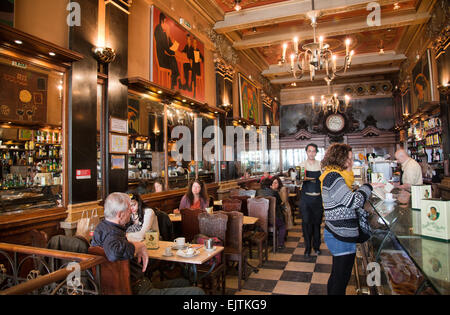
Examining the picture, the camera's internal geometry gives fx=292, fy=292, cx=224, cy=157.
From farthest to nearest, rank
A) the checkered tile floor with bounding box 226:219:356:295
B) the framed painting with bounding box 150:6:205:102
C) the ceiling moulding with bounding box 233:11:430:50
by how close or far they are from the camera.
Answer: the ceiling moulding with bounding box 233:11:430:50
the framed painting with bounding box 150:6:205:102
the checkered tile floor with bounding box 226:219:356:295

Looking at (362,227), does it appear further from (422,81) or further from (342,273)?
(422,81)

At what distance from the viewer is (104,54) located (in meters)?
4.53

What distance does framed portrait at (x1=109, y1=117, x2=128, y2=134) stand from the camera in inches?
190

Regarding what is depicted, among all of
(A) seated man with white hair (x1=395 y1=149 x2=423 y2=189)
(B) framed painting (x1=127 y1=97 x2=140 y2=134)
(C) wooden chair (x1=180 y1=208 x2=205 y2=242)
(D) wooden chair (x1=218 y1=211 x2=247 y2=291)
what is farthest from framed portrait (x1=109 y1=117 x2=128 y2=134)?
(A) seated man with white hair (x1=395 y1=149 x2=423 y2=189)

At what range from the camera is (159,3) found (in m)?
6.33

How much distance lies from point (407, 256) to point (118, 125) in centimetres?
441

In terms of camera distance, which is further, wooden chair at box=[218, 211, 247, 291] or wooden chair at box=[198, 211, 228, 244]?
wooden chair at box=[218, 211, 247, 291]

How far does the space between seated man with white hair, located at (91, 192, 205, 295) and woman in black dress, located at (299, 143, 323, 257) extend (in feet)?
10.2

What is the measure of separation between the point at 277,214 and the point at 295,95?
1234cm

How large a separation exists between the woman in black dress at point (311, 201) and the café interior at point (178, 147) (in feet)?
1.18

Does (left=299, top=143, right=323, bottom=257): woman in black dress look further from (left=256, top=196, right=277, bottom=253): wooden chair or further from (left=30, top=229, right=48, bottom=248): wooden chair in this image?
(left=30, top=229, right=48, bottom=248): wooden chair

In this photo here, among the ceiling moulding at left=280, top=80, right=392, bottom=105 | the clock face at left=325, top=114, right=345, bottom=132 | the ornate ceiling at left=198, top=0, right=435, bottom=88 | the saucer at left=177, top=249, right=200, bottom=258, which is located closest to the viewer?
the saucer at left=177, top=249, right=200, bottom=258
